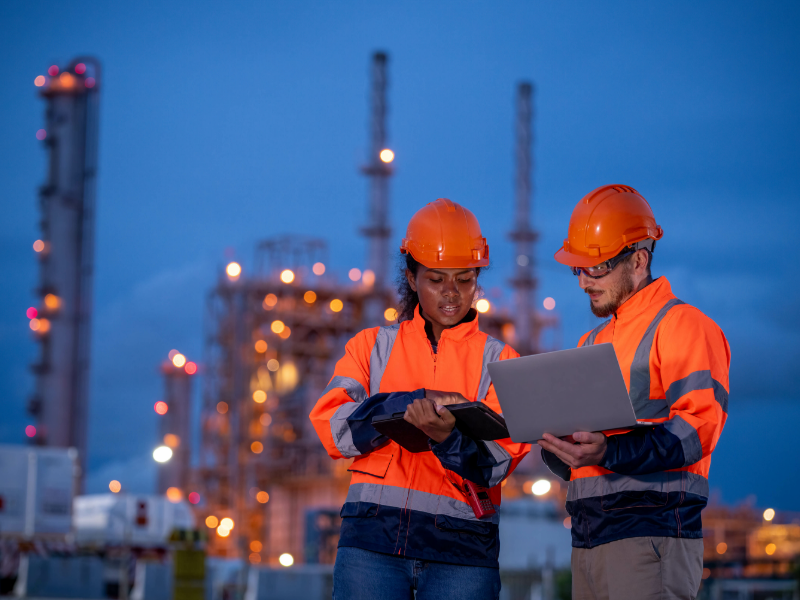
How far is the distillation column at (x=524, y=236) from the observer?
4828 centimetres

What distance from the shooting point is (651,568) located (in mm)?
3609

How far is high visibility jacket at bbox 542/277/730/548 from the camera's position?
358 cm

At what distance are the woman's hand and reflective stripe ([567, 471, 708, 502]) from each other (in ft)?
2.03

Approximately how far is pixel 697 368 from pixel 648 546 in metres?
0.69

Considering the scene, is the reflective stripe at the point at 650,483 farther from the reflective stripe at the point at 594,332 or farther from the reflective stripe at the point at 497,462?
the reflective stripe at the point at 594,332

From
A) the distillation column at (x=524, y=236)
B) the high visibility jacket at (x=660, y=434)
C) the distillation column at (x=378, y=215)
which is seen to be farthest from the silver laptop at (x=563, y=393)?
the distillation column at (x=524, y=236)

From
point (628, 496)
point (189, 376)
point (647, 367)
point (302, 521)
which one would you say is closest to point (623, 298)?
point (647, 367)

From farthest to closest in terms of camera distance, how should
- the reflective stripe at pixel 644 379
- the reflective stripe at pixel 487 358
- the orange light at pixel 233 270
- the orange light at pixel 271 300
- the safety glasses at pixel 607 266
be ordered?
the orange light at pixel 233 270 < the orange light at pixel 271 300 < the reflective stripe at pixel 487 358 < the safety glasses at pixel 607 266 < the reflective stripe at pixel 644 379

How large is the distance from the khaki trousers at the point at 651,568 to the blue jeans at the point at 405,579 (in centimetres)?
52

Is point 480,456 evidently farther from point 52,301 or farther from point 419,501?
point 52,301

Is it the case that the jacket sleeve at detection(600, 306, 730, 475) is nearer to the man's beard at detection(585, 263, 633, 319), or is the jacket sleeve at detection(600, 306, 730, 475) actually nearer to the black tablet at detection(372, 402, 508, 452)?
the man's beard at detection(585, 263, 633, 319)

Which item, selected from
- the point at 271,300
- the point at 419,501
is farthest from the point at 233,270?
the point at 419,501

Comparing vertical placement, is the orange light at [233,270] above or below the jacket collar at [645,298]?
above

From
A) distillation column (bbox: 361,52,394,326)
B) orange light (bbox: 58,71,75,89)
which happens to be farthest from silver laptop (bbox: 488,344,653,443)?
distillation column (bbox: 361,52,394,326)
